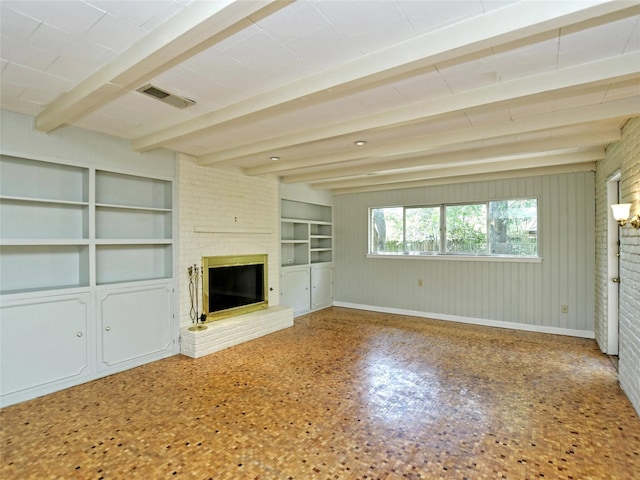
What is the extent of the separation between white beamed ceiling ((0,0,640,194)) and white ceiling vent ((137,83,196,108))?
84mm

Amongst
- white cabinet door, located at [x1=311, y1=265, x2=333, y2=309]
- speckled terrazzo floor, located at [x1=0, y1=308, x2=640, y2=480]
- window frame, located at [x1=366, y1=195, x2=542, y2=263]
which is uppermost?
window frame, located at [x1=366, y1=195, x2=542, y2=263]

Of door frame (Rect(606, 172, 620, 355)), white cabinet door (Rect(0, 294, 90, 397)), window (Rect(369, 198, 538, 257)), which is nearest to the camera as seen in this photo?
white cabinet door (Rect(0, 294, 90, 397))

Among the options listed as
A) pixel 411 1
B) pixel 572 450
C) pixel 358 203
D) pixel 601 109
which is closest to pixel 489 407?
pixel 572 450

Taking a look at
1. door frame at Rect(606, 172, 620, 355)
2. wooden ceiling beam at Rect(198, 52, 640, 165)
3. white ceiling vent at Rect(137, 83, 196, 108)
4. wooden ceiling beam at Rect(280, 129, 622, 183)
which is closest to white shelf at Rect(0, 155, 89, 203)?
white ceiling vent at Rect(137, 83, 196, 108)

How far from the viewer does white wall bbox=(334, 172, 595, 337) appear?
5105 mm

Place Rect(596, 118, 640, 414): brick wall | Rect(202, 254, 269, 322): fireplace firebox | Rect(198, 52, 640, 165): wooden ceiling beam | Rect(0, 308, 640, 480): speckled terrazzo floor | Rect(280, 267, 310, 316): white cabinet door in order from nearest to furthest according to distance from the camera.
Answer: Rect(198, 52, 640, 165): wooden ceiling beam < Rect(0, 308, 640, 480): speckled terrazzo floor < Rect(596, 118, 640, 414): brick wall < Rect(202, 254, 269, 322): fireplace firebox < Rect(280, 267, 310, 316): white cabinet door

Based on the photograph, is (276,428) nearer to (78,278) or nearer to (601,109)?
(78,278)

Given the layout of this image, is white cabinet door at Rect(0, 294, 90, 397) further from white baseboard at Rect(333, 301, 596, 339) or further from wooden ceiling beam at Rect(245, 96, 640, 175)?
white baseboard at Rect(333, 301, 596, 339)

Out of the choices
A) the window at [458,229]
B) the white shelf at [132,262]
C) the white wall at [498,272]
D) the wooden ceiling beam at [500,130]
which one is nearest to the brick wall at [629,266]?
the wooden ceiling beam at [500,130]

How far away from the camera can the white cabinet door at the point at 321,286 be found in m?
6.97

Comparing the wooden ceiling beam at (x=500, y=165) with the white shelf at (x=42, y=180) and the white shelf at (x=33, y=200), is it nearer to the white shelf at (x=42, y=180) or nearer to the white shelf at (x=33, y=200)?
the white shelf at (x=42, y=180)

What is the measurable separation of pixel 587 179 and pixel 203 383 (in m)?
5.71

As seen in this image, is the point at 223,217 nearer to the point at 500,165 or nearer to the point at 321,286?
the point at 321,286

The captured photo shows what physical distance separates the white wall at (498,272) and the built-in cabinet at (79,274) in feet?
12.8
